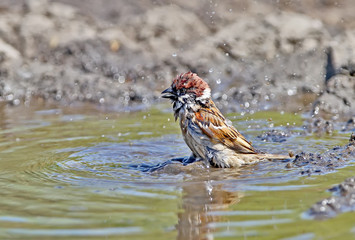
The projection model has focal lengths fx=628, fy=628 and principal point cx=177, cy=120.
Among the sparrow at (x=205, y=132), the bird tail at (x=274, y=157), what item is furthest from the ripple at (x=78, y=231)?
the bird tail at (x=274, y=157)

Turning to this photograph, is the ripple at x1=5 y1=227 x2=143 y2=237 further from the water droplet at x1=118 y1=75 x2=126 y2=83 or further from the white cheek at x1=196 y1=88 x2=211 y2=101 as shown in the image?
the water droplet at x1=118 y1=75 x2=126 y2=83

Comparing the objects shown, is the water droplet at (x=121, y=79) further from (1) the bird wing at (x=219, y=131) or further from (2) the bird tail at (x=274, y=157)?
(2) the bird tail at (x=274, y=157)

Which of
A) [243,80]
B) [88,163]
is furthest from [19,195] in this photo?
[243,80]

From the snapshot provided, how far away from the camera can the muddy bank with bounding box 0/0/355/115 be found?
431 inches

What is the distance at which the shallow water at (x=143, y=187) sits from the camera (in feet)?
15.7

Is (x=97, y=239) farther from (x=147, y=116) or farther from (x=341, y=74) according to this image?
(x=341, y=74)

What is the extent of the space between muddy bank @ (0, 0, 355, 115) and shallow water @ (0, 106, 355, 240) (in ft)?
5.14

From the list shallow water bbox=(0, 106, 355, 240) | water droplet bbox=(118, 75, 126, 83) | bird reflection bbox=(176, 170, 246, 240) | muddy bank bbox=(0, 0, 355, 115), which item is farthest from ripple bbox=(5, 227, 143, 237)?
water droplet bbox=(118, 75, 126, 83)

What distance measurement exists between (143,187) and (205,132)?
1394mm

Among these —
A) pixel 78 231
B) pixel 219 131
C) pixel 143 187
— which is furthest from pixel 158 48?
pixel 78 231

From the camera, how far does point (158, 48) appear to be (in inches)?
463

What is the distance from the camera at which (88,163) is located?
7.28m

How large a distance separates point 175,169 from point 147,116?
3.16 metres

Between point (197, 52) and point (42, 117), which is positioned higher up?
point (197, 52)
